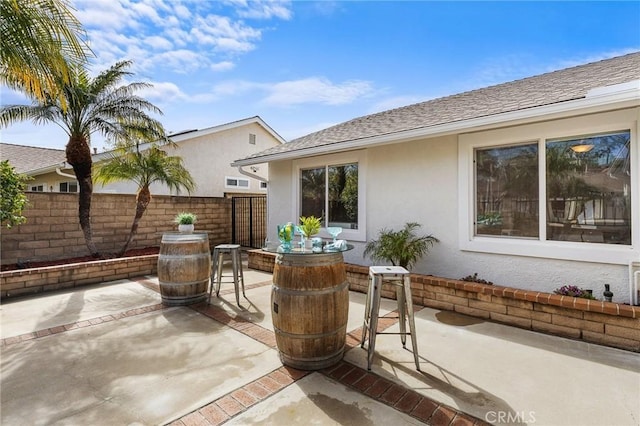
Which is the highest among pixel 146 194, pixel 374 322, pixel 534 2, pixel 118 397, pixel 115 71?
pixel 534 2

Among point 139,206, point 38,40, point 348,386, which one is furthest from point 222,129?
point 348,386

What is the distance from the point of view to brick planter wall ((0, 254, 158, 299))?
5.67 meters

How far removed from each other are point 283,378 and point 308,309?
0.69 metres

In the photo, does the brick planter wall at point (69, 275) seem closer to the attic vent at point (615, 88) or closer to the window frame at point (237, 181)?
the window frame at point (237, 181)

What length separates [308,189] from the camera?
8.12 metres

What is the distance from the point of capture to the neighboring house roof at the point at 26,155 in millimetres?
15035

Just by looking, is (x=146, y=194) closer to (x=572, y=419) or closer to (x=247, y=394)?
(x=247, y=394)

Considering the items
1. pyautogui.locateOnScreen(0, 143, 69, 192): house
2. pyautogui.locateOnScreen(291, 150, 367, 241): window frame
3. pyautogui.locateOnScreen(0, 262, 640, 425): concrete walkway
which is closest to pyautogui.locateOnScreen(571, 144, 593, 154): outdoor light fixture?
pyautogui.locateOnScreen(0, 262, 640, 425): concrete walkway

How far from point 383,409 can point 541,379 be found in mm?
1635

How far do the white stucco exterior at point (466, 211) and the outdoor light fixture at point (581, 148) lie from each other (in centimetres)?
21

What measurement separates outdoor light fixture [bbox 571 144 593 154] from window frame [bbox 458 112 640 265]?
171mm

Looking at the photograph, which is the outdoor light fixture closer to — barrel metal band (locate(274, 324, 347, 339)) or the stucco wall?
barrel metal band (locate(274, 324, 347, 339))

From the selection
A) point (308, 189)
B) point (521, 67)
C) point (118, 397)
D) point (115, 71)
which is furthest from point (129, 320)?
point (521, 67)

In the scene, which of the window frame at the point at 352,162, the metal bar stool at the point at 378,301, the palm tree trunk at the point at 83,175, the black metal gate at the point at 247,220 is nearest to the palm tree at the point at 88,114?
the palm tree trunk at the point at 83,175
